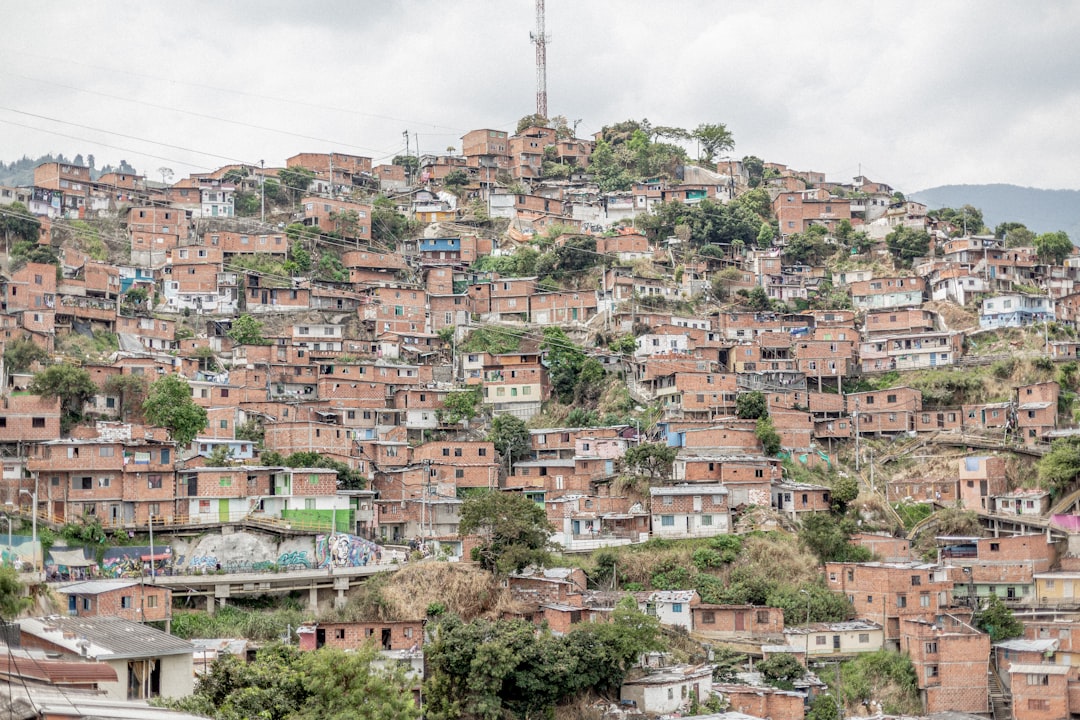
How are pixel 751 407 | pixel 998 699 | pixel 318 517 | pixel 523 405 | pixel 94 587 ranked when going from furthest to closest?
pixel 523 405 < pixel 751 407 < pixel 318 517 < pixel 998 699 < pixel 94 587

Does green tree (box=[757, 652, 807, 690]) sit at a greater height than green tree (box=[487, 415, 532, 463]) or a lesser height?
lesser

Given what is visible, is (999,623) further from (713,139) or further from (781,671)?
(713,139)

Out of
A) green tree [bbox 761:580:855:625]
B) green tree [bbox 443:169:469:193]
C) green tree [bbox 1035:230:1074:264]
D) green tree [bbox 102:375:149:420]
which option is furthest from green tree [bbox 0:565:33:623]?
green tree [bbox 443:169:469:193]

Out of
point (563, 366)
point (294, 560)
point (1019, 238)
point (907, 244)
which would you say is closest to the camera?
point (294, 560)

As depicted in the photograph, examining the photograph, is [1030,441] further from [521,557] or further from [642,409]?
[521,557]

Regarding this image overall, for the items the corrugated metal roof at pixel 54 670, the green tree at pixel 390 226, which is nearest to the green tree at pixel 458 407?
the green tree at pixel 390 226

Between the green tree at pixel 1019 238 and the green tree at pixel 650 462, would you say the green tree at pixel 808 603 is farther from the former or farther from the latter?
the green tree at pixel 1019 238

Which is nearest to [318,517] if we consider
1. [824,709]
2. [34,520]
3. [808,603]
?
[34,520]

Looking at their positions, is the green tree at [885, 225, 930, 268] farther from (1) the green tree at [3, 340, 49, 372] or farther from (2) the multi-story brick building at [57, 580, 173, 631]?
(2) the multi-story brick building at [57, 580, 173, 631]
